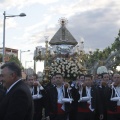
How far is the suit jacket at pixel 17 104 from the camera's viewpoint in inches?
192

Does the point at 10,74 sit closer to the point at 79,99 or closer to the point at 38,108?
the point at 79,99

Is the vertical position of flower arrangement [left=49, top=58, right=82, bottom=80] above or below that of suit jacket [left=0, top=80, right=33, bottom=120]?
above

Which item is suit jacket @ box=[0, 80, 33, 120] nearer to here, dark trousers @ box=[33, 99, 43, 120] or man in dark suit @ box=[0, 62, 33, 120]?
man in dark suit @ box=[0, 62, 33, 120]

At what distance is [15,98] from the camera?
4.95m

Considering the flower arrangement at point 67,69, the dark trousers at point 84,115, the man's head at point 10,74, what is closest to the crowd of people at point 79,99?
the dark trousers at point 84,115

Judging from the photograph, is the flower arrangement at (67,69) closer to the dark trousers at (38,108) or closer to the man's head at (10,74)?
the dark trousers at (38,108)

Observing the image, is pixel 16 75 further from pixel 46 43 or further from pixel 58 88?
pixel 46 43

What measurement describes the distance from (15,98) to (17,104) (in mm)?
93

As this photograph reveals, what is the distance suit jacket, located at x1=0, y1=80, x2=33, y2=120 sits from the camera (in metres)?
4.88

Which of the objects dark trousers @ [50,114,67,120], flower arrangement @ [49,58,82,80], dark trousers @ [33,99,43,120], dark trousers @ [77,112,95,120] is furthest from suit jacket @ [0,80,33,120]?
flower arrangement @ [49,58,82,80]

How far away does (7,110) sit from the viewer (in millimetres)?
4961

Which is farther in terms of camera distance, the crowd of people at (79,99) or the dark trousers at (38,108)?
the dark trousers at (38,108)

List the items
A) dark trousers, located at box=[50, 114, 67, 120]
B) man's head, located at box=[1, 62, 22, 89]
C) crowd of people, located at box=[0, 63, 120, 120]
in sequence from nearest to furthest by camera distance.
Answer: man's head, located at box=[1, 62, 22, 89] < crowd of people, located at box=[0, 63, 120, 120] < dark trousers, located at box=[50, 114, 67, 120]

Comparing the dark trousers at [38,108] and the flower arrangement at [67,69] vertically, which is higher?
the flower arrangement at [67,69]
